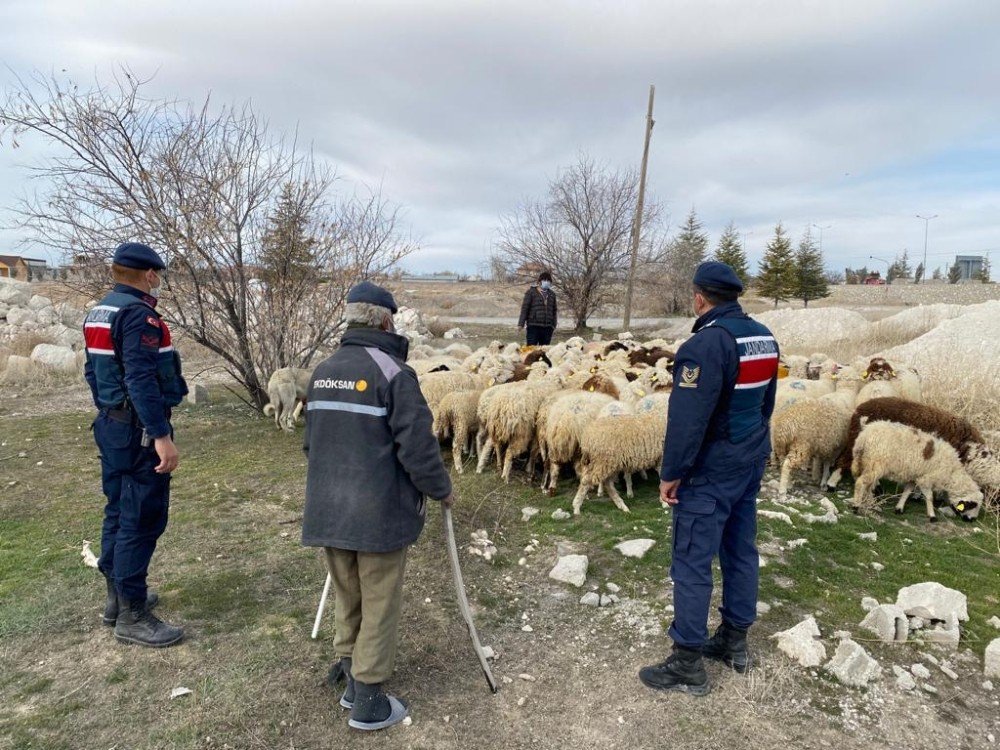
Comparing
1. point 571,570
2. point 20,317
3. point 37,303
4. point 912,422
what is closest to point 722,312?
point 571,570

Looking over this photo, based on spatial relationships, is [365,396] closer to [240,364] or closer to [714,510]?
[714,510]

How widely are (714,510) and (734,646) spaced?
2.89ft

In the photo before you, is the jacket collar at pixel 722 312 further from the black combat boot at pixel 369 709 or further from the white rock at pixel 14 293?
the white rock at pixel 14 293

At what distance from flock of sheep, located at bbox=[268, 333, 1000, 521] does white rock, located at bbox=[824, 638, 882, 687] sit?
2.56 m

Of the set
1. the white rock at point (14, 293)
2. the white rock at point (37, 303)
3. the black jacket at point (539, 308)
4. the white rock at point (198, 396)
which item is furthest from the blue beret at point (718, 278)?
the white rock at point (14, 293)

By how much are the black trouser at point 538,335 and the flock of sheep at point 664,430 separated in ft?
15.8

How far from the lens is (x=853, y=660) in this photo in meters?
3.11

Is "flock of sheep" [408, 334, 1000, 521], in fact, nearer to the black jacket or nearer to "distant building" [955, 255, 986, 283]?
the black jacket

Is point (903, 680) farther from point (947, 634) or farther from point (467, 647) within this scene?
point (467, 647)

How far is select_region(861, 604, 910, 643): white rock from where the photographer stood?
346 centimetres

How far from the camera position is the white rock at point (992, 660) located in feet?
10.5

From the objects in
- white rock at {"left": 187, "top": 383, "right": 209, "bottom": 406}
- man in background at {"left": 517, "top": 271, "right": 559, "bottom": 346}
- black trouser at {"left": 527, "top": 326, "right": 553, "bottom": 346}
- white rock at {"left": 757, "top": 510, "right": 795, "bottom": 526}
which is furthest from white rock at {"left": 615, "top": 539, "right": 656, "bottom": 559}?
white rock at {"left": 187, "top": 383, "right": 209, "bottom": 406}

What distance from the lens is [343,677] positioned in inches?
123

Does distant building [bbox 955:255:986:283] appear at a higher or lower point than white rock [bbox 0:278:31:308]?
higher
